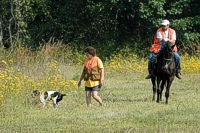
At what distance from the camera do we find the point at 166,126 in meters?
13.9

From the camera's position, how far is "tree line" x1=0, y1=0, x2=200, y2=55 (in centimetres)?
3456

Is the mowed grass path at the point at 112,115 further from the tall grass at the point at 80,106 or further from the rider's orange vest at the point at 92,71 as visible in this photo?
the rider's orange vest at the point at 92,71

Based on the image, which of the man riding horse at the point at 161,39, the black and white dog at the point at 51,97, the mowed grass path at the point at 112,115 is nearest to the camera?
the mowed grass path at the point at 112,115

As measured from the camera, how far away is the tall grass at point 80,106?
14078 mm

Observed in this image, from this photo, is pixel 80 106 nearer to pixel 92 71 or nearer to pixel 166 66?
pixel 92 71

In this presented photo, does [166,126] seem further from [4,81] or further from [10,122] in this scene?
[4,81]

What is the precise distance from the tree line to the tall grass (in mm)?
8119

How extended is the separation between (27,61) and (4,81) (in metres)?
4.38

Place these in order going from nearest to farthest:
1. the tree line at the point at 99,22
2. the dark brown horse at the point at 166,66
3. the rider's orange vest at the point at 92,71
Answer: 1. the rider's orange vest at the point at 92,71
2. the dark brown horse at the point at 166,66
3. the tree line at the point at 99,22

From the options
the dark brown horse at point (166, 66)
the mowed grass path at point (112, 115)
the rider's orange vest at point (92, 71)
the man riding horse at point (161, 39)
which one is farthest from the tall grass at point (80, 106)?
the man riding horse at point (161, 39)

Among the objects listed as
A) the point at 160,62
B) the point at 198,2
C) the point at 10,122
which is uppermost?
the point at 198,2

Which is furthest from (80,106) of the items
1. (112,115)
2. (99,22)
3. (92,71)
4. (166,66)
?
(99,22)

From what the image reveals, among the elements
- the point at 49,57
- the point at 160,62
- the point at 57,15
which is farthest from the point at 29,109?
the point at 57,15

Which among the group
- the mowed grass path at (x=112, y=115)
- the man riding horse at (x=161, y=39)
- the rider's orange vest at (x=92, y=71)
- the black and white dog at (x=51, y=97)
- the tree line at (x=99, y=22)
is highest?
the tree line at (x=99, y=22)
